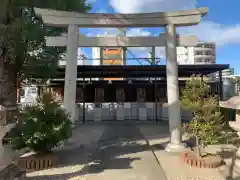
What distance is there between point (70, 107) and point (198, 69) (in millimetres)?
9276

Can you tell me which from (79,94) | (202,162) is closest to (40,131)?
(202,162)

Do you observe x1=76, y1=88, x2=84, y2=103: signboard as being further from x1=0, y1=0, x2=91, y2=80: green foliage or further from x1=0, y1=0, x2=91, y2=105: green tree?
x1=0, y1=0, x2=91, y2=105: green tree

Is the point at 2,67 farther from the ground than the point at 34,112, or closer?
farther from the ground

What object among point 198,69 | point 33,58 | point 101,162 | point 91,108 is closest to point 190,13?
point 101,162

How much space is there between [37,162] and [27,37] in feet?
16.2

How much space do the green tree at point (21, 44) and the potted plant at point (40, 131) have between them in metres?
3.36

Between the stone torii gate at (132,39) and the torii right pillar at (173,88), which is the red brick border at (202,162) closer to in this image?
the stone torii gate at (132,39)

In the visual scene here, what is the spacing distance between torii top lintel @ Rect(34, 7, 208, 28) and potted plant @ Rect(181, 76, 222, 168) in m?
2.41

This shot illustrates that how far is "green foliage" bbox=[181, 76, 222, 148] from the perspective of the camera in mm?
5984

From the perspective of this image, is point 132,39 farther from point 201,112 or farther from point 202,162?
point 202,162

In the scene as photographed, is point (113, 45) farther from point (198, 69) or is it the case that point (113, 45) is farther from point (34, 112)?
point (198, 69)

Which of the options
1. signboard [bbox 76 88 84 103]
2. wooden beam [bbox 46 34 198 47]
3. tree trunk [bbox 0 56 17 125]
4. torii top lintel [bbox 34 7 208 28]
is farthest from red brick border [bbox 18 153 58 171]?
signboard [bbox 76 88 84 103]

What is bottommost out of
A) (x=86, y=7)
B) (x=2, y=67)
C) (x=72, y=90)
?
(x=72, y=90)

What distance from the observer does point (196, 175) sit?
5.21m
